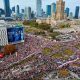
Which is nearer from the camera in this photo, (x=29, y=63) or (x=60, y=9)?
(x=29, y=63)

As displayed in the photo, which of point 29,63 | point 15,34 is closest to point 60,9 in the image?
point 15,34

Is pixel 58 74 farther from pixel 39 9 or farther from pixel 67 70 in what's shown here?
pixel 39 9

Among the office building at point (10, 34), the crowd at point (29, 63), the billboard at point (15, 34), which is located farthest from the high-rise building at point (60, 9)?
the crowd at point (29, 63)

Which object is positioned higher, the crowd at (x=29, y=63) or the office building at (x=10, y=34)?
the office building at (x=10, y=34)

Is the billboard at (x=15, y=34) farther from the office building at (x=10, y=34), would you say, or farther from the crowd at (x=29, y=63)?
the crowd at (x=29, y=63)

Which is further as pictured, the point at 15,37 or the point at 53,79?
the point at 15,37

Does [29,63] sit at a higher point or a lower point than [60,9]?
lower

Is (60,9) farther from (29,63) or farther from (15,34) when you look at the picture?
(29,63)

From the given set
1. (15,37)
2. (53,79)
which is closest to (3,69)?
(53,79)
